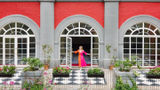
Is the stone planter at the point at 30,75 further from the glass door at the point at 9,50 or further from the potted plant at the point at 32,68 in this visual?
the glass door at the point at 9,50

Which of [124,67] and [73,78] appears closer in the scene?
[124,67]

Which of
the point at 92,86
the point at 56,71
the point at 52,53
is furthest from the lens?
the point at 52,53

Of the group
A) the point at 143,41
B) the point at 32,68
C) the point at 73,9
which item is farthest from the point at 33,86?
the point at 143,41

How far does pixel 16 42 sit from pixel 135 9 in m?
8.59

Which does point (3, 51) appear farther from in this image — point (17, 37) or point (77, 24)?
point (77, 24)

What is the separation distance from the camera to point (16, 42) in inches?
480

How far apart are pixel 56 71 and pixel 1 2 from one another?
6641 mm

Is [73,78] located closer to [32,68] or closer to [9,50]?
[32,68]

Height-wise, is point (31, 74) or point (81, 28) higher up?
point (81, 28)

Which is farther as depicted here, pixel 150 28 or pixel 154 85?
pixel 150 28

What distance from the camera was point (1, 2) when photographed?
1220 centimetres

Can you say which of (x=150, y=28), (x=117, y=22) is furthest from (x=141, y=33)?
(x=117, y=22)

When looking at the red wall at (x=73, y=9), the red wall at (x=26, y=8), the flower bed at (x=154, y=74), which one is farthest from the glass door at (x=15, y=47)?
the flower bed at (x=154, y=74)

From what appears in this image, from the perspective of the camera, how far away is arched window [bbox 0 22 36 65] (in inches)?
480
